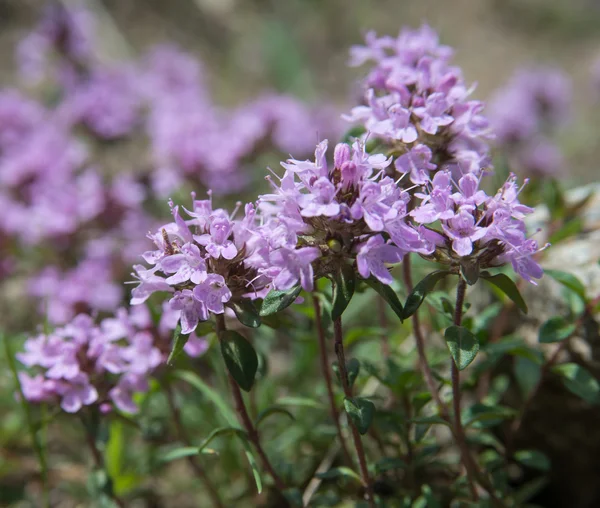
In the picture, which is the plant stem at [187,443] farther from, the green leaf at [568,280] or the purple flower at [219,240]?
the green leaf at [568,280]

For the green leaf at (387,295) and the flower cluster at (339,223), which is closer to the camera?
the flower cluster at (339,223)

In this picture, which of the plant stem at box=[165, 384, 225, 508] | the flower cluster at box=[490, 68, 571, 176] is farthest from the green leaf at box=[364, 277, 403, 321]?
the flower cluster at box=[490, 68, 571, 176]

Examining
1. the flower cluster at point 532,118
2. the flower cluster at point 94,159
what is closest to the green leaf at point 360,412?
the flower cluster at point 94,159

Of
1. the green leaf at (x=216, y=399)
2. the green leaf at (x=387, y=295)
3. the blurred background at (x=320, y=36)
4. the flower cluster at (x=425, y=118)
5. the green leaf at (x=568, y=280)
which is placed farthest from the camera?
the blurred background at (x=320, y=36)

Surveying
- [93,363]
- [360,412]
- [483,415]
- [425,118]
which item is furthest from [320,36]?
[360,412]

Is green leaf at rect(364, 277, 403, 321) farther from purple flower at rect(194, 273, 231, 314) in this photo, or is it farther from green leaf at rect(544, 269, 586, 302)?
green leaf at rect(544, 269, 586, 302)

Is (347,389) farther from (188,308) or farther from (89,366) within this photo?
(89,366)
